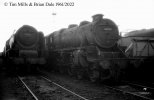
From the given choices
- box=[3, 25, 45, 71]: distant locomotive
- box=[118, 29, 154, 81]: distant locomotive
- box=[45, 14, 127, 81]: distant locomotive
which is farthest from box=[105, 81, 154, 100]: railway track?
box=[3, 25, 45, 71]: distant locomotive

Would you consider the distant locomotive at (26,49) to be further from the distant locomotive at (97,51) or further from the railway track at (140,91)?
the railway track at (140,91)

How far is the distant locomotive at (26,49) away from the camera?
13801 millimetres

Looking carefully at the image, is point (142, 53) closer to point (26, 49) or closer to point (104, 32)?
point (104, 32)

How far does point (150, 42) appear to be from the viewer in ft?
40.7

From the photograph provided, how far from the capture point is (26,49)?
579 inches

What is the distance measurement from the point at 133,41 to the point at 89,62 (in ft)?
10.9

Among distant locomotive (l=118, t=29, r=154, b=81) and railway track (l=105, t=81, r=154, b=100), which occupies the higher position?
distant locomotive (l=118, t=29, r=154, b=81)

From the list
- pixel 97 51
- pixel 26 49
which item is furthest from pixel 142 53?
pixel 26 49

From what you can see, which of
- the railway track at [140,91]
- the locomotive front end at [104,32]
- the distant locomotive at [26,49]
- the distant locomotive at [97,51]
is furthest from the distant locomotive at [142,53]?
the distant locomotive at [26,49]

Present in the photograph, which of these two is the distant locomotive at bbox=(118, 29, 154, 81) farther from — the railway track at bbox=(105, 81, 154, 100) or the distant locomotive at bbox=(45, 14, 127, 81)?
the railway track at bbox=(105, 81, 154, 100)

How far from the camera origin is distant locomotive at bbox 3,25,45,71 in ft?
45.3

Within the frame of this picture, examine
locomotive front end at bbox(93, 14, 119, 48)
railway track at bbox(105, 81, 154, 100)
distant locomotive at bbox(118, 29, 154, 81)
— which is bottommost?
railway track at bbox(105, 81, 154, 100)

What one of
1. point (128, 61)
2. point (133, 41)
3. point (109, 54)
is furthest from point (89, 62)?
point (133, 41)

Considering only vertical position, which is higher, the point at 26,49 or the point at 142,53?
the point at 26,49
